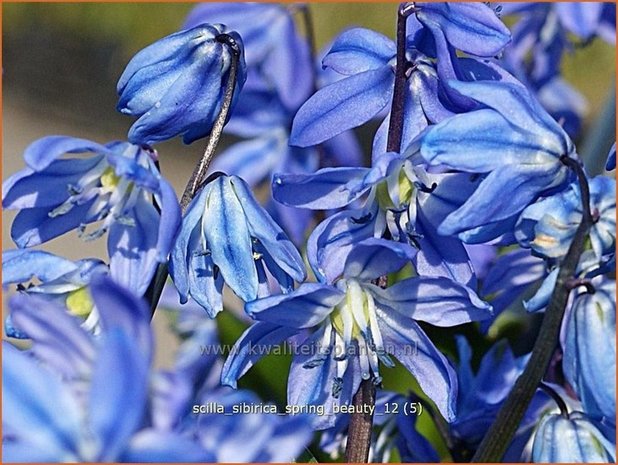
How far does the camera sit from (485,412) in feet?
2.43

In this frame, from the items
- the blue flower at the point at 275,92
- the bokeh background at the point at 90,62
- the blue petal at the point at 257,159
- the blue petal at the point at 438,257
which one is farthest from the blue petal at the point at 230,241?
the bokeh background at the point at 90,62

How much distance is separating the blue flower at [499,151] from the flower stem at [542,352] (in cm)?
2

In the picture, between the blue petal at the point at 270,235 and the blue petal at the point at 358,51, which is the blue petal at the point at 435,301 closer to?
the blue petal at the point at 270,235

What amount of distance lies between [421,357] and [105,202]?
217mm

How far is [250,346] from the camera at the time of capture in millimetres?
642

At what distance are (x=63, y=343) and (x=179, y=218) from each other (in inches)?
7.1

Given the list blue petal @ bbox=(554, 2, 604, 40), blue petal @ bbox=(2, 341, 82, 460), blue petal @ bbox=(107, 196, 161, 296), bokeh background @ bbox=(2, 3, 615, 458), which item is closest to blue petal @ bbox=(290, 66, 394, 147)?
blue petal @ bbox=(107, 196, 161, 296)

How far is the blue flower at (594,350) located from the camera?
56 centimetres

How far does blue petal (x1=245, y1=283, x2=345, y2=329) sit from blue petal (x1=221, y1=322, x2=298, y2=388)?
0.06ft

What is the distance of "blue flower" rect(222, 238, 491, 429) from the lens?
62 centimetres

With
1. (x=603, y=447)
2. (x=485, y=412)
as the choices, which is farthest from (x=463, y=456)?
(x=603, y=447)

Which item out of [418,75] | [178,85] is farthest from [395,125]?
[178,85]

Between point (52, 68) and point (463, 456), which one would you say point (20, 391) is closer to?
point (463, 456)

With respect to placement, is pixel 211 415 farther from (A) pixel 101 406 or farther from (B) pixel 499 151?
(B) pixel 499 151
